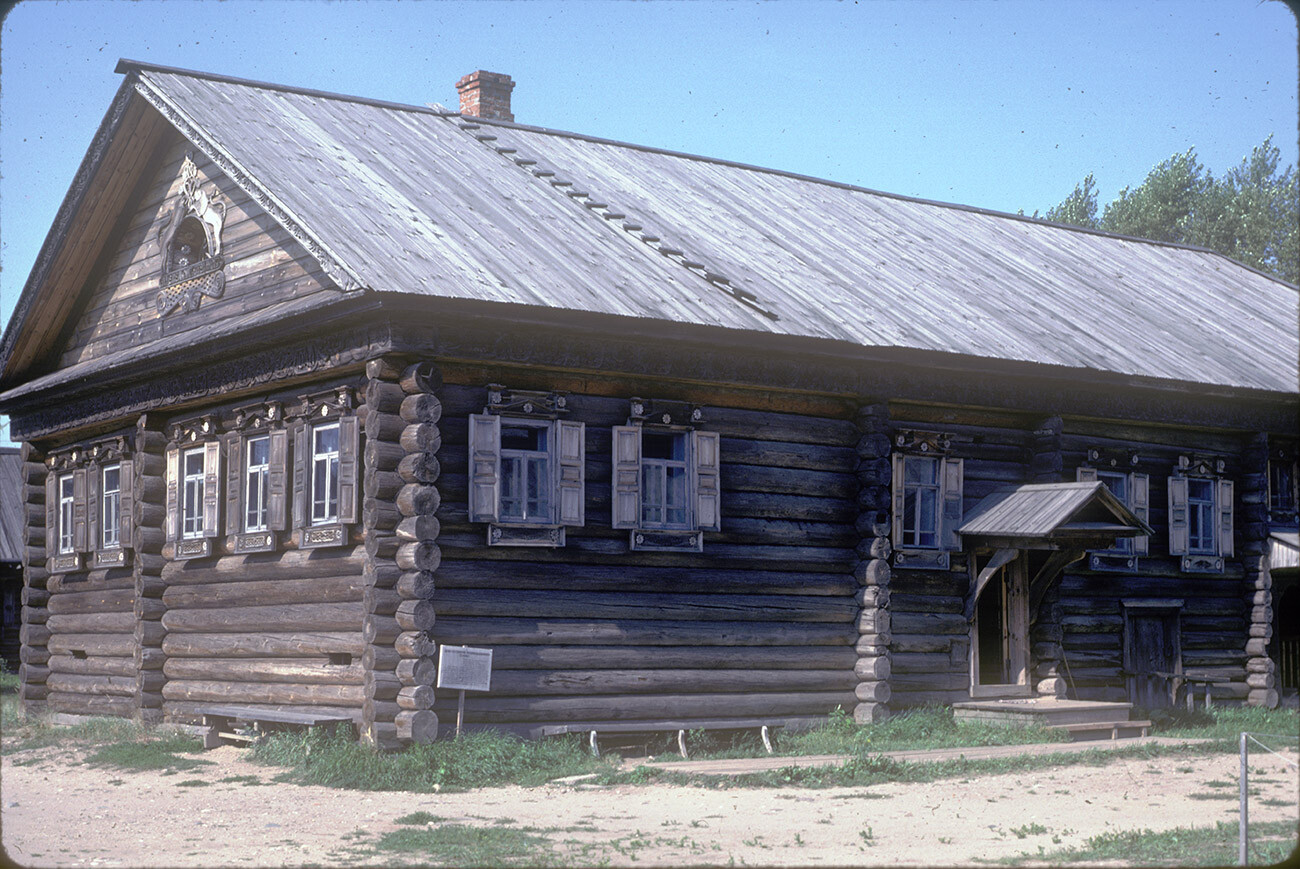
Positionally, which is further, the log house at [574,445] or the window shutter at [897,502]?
the window shutter at [897,502]

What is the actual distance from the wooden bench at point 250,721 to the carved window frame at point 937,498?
23.3ft

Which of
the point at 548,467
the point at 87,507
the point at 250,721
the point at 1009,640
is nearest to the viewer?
the point at 548,467

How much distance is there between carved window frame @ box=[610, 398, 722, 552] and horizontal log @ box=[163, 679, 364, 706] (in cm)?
333

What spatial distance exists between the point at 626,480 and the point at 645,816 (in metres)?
4.93

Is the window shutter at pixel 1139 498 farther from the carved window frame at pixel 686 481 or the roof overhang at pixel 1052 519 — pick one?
the carved window frame at pixel 686 481

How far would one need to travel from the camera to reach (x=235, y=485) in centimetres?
1758

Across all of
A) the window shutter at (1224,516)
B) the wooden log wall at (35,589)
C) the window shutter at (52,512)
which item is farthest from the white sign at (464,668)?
the window shutter at (1224,516)

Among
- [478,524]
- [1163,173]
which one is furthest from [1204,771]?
[1163,173]

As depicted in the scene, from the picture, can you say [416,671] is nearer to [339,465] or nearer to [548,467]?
[339,465]

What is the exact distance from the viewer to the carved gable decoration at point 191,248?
1841 centimetres

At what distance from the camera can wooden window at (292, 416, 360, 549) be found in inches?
617

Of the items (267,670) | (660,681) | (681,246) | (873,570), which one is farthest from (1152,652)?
(267,670)

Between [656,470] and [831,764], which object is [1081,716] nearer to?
[831,764]

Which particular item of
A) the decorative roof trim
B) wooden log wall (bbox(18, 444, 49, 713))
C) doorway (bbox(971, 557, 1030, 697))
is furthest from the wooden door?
wooden log wall (bbox(18, 444, 49, 713))
